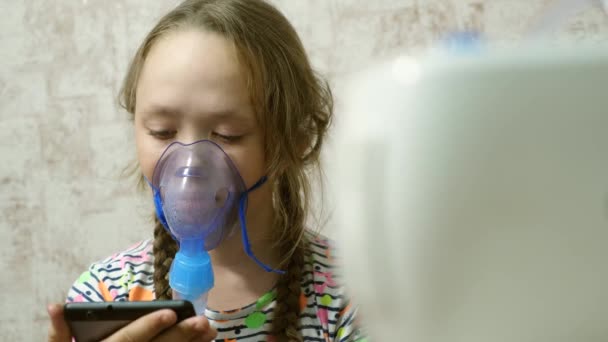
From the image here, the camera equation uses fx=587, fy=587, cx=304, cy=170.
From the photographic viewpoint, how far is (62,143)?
1145 mm

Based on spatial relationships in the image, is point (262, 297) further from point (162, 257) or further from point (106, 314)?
point (106, 314)

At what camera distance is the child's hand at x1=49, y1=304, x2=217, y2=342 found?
1.53 ft

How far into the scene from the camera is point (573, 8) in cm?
39

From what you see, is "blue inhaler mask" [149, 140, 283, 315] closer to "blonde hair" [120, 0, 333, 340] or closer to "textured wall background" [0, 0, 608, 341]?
"blonde hair" [120, 0, 333, 340]

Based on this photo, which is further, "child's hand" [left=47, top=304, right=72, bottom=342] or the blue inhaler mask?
the blue inhaler mask

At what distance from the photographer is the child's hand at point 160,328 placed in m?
0.47

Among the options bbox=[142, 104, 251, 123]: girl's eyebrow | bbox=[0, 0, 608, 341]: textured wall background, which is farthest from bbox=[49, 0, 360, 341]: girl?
bbox=[0, 0, 608, 341]: textured wall background

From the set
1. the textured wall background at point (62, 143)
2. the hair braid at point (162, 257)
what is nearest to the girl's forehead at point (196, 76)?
the hair braid at point (162, 257)

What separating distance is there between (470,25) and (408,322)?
32.0 inches

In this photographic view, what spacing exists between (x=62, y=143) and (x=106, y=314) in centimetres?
74

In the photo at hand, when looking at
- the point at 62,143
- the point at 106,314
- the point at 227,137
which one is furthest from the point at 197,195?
the point at 62,143

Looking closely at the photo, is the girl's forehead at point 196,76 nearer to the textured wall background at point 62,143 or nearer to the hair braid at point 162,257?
the hair braid at point 162,257

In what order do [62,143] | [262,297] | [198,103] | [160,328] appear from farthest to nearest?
1. [62,143]
2. [262,297]
3. [198,103]
4. [160,328]

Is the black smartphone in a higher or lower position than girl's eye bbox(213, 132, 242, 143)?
lower
